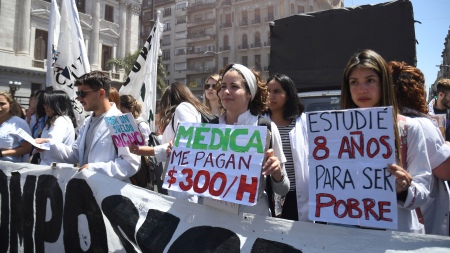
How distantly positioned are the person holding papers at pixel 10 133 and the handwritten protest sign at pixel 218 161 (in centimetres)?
203

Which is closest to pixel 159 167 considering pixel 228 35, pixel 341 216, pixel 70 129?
pixel 70 129

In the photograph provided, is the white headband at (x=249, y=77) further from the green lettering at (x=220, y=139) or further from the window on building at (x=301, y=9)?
the window on building at (x=301, y=9)

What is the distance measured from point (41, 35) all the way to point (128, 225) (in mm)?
30586

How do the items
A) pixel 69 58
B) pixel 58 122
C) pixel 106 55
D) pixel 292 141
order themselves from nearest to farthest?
pixel 292 141
pixel 58 122
pixel 69 58
pixel 106 55

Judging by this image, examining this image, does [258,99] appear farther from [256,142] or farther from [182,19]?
[182,19]

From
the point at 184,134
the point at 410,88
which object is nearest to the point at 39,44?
the point at 184,134

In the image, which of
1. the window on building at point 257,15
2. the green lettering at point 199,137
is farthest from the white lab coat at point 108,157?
the window on building at point 257,15

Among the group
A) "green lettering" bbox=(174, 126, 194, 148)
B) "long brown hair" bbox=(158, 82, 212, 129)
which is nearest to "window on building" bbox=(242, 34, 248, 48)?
"long brown hair" bbox=(158, 82, 212, 129)

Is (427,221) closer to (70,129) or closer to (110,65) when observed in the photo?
(70,129)

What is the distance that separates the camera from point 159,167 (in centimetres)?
452

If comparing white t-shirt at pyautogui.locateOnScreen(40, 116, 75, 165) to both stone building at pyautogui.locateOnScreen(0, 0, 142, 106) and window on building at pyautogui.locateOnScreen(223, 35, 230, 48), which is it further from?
window on building at pyautogui.locateOnScreen(223, 35, 230, 48)

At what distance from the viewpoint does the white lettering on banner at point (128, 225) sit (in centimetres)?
197

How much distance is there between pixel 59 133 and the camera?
3.56 meters

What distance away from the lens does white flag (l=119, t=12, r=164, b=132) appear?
6.16m
